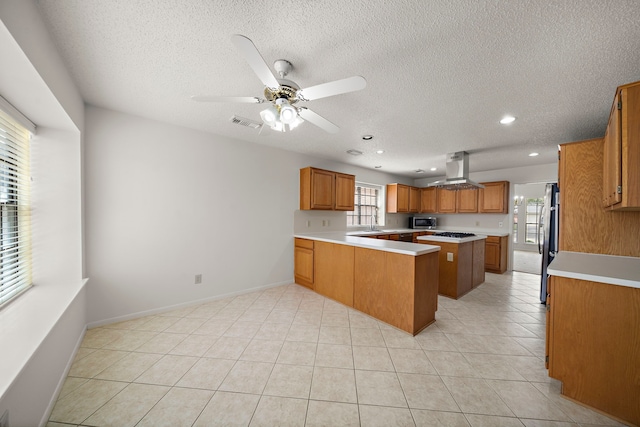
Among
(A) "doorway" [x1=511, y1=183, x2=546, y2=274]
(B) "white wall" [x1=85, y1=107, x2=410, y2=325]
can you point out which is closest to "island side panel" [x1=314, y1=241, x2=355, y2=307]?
(B) "white wall" [x1=85, y1=107, x2=410, y2=325]

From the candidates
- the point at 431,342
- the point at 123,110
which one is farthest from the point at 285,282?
the point at 123,110

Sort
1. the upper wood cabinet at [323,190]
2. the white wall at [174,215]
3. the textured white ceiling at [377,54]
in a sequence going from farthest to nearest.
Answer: the upper wood cabinet at [323,190], the white wall at [174,215], the textured white ceiling at [377,54]

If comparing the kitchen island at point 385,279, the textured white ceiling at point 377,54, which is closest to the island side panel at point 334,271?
the kitchen island at point 385,279

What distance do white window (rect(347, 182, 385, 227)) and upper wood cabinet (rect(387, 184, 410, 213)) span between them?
206 mm

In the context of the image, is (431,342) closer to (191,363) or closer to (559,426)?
(559,426)

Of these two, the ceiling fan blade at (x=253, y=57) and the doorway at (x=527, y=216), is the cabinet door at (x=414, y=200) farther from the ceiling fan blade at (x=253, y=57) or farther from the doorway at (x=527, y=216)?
the ceiling fan blade at (x=253, y=57)

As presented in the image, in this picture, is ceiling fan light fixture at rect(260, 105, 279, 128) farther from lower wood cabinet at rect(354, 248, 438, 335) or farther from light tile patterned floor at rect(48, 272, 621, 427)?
light tile patterned floor at rect(48, 272, 621, 427)

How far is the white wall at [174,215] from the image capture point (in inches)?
97.4

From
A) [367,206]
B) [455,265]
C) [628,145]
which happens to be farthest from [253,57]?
[367,206]

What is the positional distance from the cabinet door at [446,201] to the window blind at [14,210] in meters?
7.03

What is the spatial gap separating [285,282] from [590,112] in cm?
451

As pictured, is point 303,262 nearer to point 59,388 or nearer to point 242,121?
point 242,121

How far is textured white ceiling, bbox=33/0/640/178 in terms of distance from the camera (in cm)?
126

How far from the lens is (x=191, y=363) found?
188 cm
